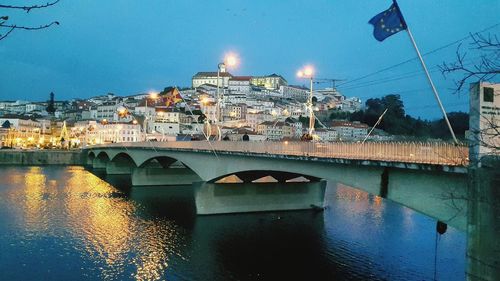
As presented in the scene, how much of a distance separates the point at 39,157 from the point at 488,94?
109m

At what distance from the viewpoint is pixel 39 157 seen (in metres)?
106

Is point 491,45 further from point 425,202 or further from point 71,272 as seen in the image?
point 71,272

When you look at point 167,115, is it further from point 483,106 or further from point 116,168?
point 483,106

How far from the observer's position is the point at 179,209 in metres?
41.9

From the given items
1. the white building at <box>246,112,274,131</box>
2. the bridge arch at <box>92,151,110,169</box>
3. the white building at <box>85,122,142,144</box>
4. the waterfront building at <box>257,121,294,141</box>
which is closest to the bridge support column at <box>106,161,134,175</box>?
the bridge arch at <box>92,151,110,169</box>

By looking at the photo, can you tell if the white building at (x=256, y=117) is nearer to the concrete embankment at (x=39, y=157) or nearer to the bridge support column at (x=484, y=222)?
the concrete embankment at (x=39, y=157)

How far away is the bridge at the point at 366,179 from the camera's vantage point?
1229 cm

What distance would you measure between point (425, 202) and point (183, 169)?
162ft

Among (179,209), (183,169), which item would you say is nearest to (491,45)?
(179,209)

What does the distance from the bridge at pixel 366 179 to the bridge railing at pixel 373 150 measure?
0.03 meters

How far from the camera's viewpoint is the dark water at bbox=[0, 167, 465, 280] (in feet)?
75.7

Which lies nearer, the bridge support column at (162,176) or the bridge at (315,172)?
the bridge at (315,172)

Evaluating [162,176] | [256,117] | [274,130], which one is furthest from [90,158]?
[256,117]

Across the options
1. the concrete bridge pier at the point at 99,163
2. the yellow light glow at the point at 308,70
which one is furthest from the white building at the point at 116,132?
the yellow light glow at the point at 308,70
